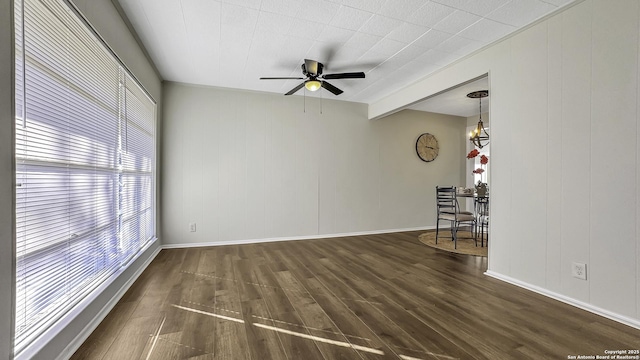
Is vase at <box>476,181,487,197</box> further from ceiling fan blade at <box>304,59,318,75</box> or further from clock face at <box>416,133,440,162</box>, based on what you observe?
ceiling fan blade at <box>304,59,318,75</box>

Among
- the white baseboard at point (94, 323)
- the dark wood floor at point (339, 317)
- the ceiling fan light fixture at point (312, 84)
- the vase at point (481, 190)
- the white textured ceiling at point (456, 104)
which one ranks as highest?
the white textured ceiling at point (456, 104)

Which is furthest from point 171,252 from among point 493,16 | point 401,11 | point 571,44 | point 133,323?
point 571,44

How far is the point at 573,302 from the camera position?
7.42ft

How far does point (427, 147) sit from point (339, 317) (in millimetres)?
4754

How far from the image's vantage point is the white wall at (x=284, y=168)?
A: 4.25 m

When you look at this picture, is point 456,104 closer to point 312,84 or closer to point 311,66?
point 312,84

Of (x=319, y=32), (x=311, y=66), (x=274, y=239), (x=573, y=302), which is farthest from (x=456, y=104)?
(x=274, y=239)

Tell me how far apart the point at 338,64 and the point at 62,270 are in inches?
131

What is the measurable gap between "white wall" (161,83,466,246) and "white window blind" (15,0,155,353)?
168cm

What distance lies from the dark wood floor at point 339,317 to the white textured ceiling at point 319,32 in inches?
101

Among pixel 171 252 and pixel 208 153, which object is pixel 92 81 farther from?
pixel 171 252

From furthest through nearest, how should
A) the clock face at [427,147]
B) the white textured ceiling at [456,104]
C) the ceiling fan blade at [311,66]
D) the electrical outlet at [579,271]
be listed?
the clock face at [427,147]
the white textured ceiling at [456,104]
the ceiling fan blade at [311,66]
the electrical outlet at [579,271]

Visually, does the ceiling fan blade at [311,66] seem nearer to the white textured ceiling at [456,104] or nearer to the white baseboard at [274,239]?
the white textured ceiling at [456,104]

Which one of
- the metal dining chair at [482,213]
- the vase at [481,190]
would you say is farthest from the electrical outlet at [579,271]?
the vase at [481,190]
